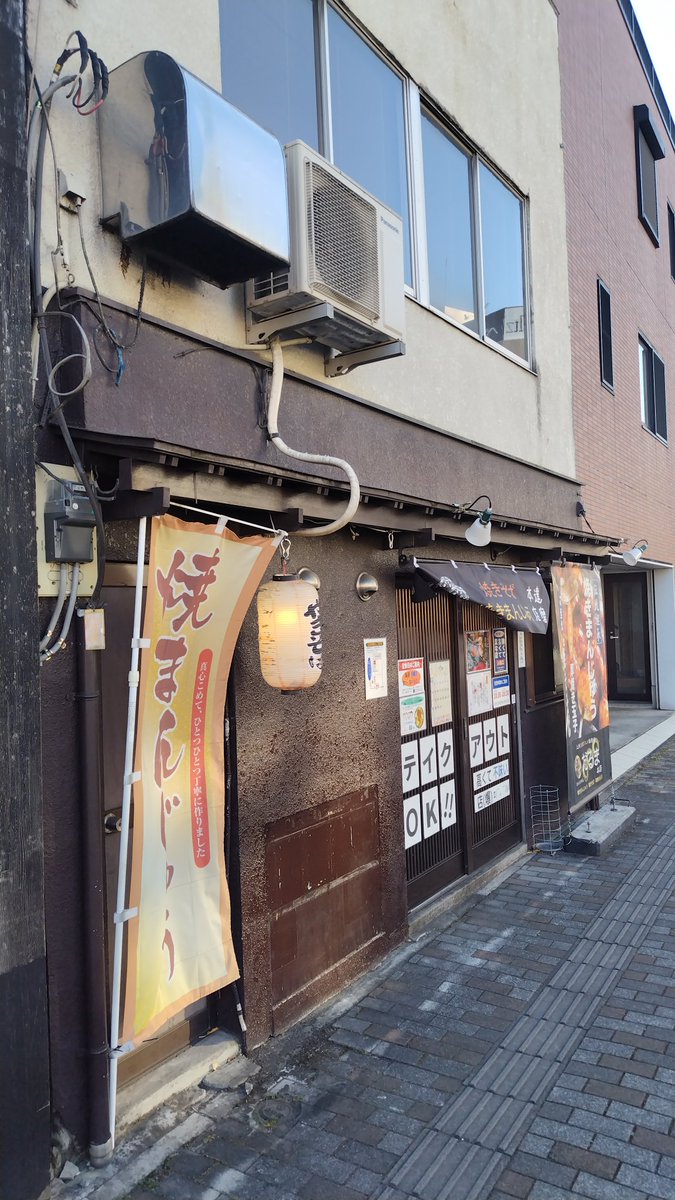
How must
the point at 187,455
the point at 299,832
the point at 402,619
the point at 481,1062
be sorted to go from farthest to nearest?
the point at 402,619 → the point at 299,832 → the point at 481,1062 → the point at 187,455

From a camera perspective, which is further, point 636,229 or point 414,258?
point 636,229

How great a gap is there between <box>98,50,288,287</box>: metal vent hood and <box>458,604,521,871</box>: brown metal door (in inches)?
170

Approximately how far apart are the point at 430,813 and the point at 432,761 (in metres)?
0.43

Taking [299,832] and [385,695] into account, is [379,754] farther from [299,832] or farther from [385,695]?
[299,832]

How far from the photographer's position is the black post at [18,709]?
3268mm

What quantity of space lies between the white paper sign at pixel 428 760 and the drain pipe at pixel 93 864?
3.42 metres

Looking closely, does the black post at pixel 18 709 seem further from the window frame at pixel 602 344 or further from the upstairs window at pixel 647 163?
the upstairs window at pixel 647 163

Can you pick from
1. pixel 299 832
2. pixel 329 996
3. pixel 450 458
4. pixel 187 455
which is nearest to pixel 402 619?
pixel 450 458

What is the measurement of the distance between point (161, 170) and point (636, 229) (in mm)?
12667

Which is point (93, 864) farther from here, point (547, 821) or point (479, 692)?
point (547, 821)

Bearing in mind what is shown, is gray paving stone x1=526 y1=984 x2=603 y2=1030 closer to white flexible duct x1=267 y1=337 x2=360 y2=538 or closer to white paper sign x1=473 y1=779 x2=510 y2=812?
white paper sign x1=473 y1=779 x2=510 y2=812

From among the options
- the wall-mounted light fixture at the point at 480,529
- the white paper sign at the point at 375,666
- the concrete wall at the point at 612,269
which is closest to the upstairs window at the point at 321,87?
the wall-mounted light fixture at the point at 480,529

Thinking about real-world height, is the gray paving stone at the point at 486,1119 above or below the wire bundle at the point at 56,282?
below

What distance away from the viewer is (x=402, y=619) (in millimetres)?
6477
